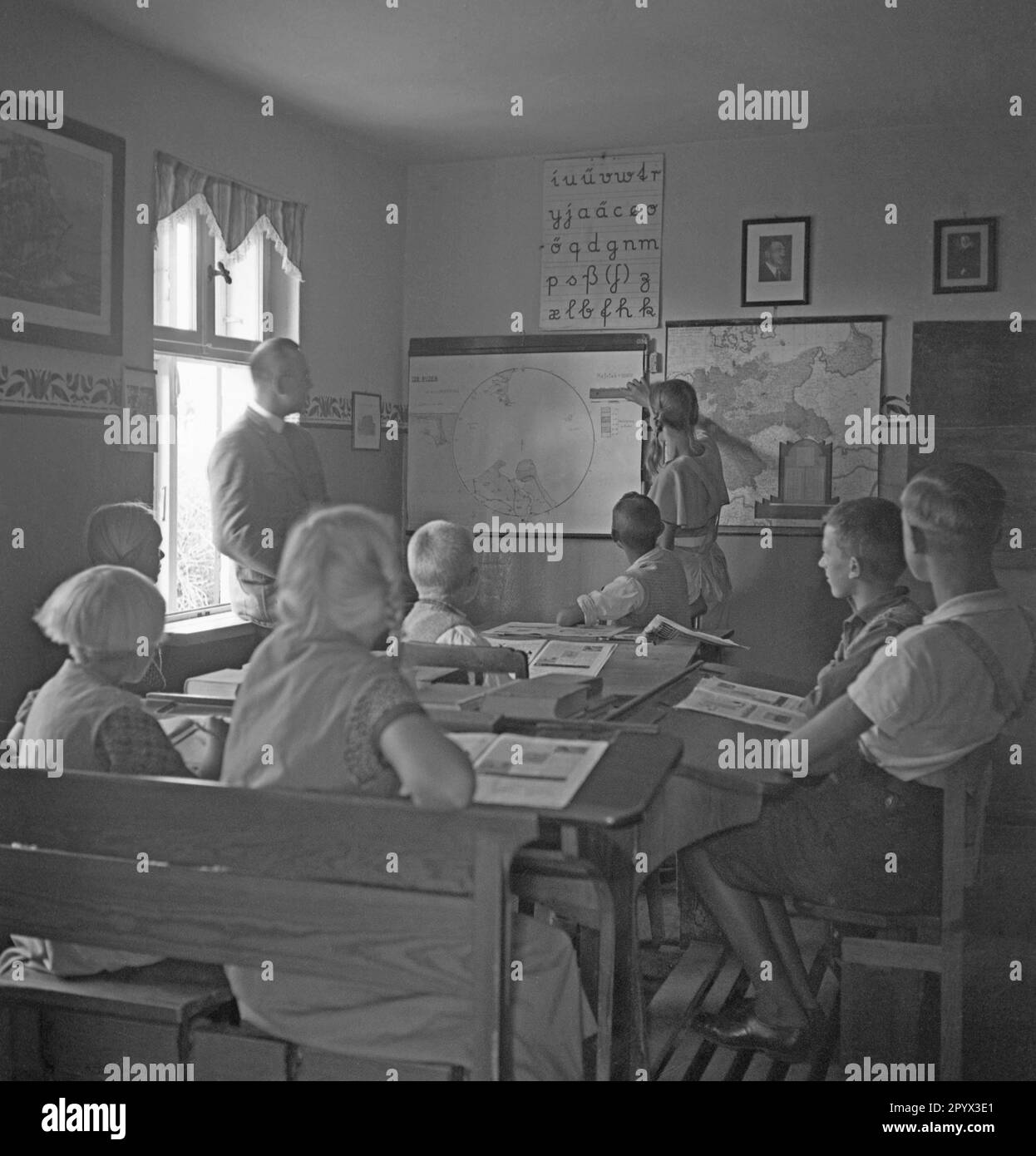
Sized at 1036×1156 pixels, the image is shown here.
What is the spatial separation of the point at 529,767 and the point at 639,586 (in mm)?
2104

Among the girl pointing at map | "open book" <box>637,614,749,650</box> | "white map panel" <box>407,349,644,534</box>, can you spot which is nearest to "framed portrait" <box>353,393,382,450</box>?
"white map panel" <box>407,349,644,534</box>

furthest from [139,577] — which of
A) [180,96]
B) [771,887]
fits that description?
[180,96]

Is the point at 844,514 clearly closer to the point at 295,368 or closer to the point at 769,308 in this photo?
the point at 295,368

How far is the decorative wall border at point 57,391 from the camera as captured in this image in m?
3.52

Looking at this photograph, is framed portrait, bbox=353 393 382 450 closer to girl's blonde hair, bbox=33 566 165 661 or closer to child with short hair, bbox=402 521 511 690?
child with short hair, bbox=402 521 511 690

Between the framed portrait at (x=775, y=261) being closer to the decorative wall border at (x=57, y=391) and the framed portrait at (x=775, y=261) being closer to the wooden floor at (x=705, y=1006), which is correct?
the decorative wall border at (x=57, y=391)

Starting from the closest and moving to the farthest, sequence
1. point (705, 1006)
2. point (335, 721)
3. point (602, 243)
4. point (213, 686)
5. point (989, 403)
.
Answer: point (335, 721) < point (213, 686) < point (705, 1006) < point (989, 403) < point (602, 243)

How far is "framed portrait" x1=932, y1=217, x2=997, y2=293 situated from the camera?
17.0 feet

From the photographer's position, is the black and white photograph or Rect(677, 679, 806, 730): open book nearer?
the black and white photograph

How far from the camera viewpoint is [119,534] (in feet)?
11.4

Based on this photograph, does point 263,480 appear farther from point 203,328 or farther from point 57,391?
point 203,328
